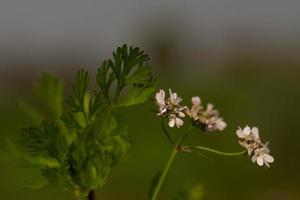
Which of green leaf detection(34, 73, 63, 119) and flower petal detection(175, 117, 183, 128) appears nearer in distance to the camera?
flower petal detection(175, 117, 183, 128)

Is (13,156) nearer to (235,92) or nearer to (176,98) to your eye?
(176,98)

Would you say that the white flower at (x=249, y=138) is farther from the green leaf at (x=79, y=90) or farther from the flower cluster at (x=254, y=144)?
the green leaf at (x=79, y=90)

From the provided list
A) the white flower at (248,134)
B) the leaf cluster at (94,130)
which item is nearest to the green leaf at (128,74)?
the leaf cluster at (94,130)

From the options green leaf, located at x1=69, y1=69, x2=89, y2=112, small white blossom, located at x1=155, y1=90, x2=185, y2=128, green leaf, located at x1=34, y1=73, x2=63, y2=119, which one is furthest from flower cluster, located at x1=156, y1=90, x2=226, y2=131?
green leaf, located at x1=34, y1=73, x2=63, y2=119

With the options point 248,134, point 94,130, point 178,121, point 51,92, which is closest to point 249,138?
point 248,134

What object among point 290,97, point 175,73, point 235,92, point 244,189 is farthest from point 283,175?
point 175,73

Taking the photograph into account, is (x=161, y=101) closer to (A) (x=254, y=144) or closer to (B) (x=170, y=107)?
(B) (x=170, y=107)

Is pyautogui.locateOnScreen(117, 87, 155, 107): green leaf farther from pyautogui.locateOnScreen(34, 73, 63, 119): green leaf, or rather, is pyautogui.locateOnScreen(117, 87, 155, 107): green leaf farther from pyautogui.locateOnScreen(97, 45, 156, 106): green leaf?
pyautogui.locateOnScreen(34, 73, 63, 119): green leaf
